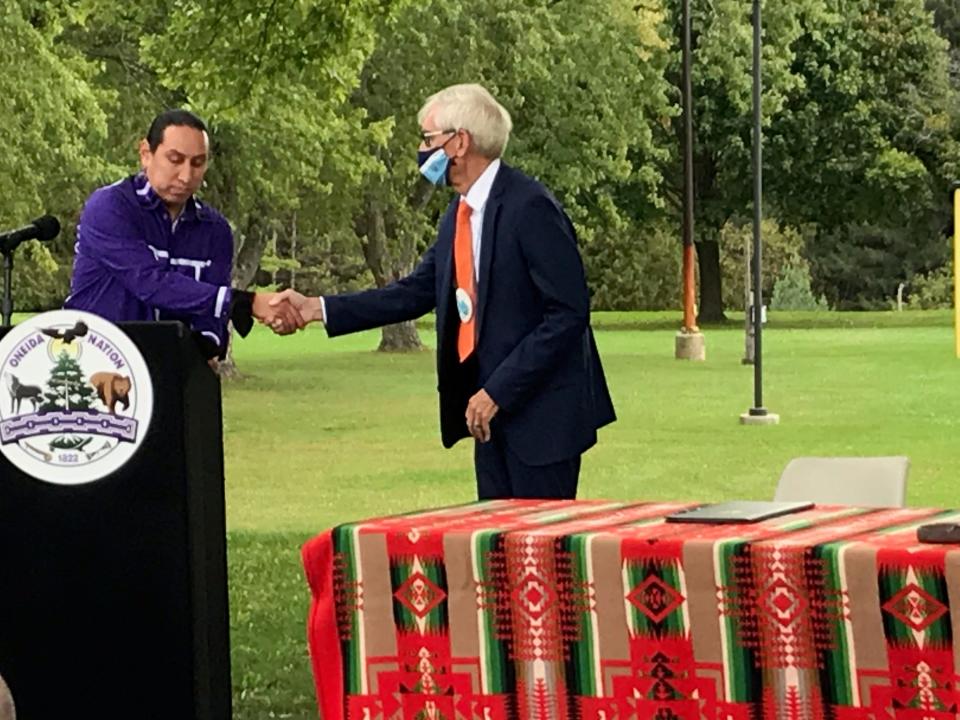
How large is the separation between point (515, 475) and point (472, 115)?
0.96 m

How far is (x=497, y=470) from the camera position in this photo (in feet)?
18.5

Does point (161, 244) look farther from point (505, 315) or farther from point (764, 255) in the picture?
point (764, 255)

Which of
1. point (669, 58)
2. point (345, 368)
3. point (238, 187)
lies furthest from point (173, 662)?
point (669, 58)

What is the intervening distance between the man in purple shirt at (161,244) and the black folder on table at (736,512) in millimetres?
1630

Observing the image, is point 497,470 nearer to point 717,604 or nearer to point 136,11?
point 717,604

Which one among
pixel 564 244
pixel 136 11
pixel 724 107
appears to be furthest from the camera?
pixel 724 107

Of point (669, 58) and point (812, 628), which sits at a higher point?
point (669, 58)

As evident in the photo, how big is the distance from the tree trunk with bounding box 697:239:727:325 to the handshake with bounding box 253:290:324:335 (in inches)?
1825

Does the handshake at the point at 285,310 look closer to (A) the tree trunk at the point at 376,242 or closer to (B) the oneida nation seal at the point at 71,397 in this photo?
(B) the oneida nation seal at the point at 71,397

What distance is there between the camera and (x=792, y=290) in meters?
62.5

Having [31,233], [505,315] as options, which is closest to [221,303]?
[31,233]

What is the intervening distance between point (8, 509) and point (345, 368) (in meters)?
32.6

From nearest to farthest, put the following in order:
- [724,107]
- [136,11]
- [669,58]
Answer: [136,11]
[669,58]
[724,107]

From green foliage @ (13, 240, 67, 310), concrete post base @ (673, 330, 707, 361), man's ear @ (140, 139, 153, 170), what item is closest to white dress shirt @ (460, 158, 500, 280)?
man's ear @ (140, 139, 153, 170)
